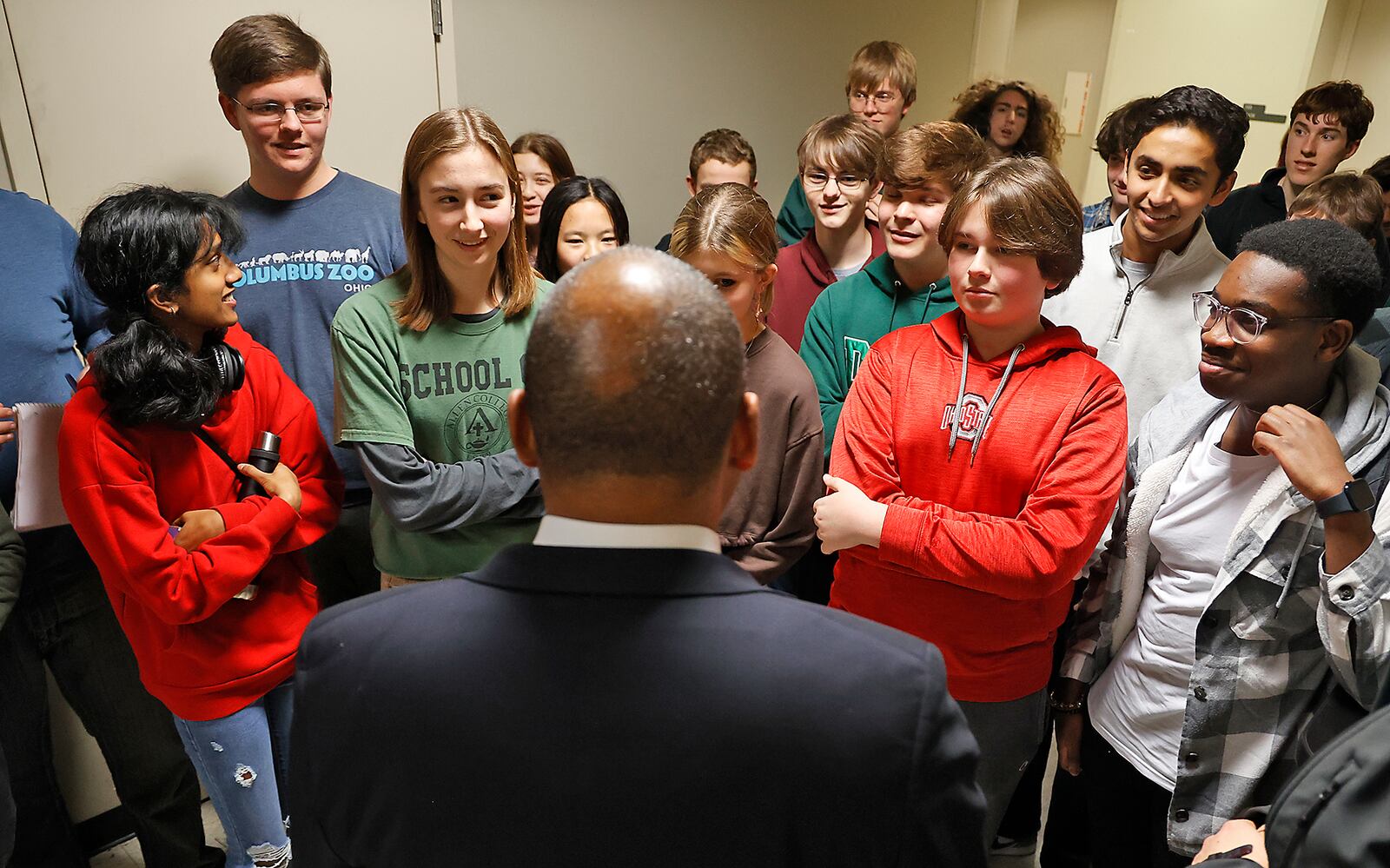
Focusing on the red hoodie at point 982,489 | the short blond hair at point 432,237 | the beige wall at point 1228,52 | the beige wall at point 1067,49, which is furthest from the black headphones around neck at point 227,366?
the beige wall at point 1067,49

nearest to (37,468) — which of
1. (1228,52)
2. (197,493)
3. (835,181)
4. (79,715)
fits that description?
(197,493)

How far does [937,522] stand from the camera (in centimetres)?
132

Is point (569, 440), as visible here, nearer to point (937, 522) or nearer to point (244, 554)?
point (937, 522)

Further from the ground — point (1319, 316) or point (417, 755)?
point (1319, 316)

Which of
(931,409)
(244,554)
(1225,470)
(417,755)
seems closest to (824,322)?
(931,409)

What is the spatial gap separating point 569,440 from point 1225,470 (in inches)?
46.2

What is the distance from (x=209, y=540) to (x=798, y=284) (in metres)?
1.49

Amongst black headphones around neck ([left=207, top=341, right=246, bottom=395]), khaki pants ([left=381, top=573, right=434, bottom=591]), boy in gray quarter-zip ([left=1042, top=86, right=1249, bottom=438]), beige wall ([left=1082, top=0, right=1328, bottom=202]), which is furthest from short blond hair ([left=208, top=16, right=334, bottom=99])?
beige wall ([left=1082, top=0, right=1328, bottom=202])

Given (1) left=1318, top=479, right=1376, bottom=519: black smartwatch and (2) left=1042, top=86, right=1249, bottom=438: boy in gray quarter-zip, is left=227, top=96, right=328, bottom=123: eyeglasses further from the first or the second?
(1) left=1318, top=479, right=1376, bottom=519: black smartwatch

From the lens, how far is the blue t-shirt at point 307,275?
1.93 meters

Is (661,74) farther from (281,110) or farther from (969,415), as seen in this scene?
(969,415)

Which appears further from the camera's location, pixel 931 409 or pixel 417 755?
pixel 931 409

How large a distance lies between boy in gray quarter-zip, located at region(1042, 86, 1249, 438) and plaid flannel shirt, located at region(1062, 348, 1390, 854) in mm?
400

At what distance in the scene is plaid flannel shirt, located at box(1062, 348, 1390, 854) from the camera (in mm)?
1175
